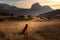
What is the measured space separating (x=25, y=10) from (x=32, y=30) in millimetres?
325

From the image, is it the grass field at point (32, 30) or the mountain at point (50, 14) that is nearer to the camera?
the grass field at point (32, 30)

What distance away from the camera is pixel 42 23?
8.89 feet

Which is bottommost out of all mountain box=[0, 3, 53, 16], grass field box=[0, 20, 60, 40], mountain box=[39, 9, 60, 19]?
grass field box=[0, 20, 60, 40]

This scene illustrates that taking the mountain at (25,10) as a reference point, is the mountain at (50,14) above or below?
below

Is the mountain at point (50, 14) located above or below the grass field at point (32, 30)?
above

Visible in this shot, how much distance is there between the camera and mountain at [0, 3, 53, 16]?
8.91ft

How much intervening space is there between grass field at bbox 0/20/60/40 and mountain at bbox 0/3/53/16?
0.47 ft

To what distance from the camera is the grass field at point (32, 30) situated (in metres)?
2.55

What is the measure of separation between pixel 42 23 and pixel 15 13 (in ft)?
Result: 1.37

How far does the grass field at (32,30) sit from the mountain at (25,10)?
143mm

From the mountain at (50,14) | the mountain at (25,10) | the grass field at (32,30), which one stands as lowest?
the grass field at (32,30)

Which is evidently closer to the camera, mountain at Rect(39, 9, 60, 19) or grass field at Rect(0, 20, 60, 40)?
grass field at Rect(0, 20, 60, 40)

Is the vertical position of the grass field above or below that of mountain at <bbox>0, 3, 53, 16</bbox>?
below

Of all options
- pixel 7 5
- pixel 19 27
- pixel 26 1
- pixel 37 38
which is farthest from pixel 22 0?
pixel 37 38
